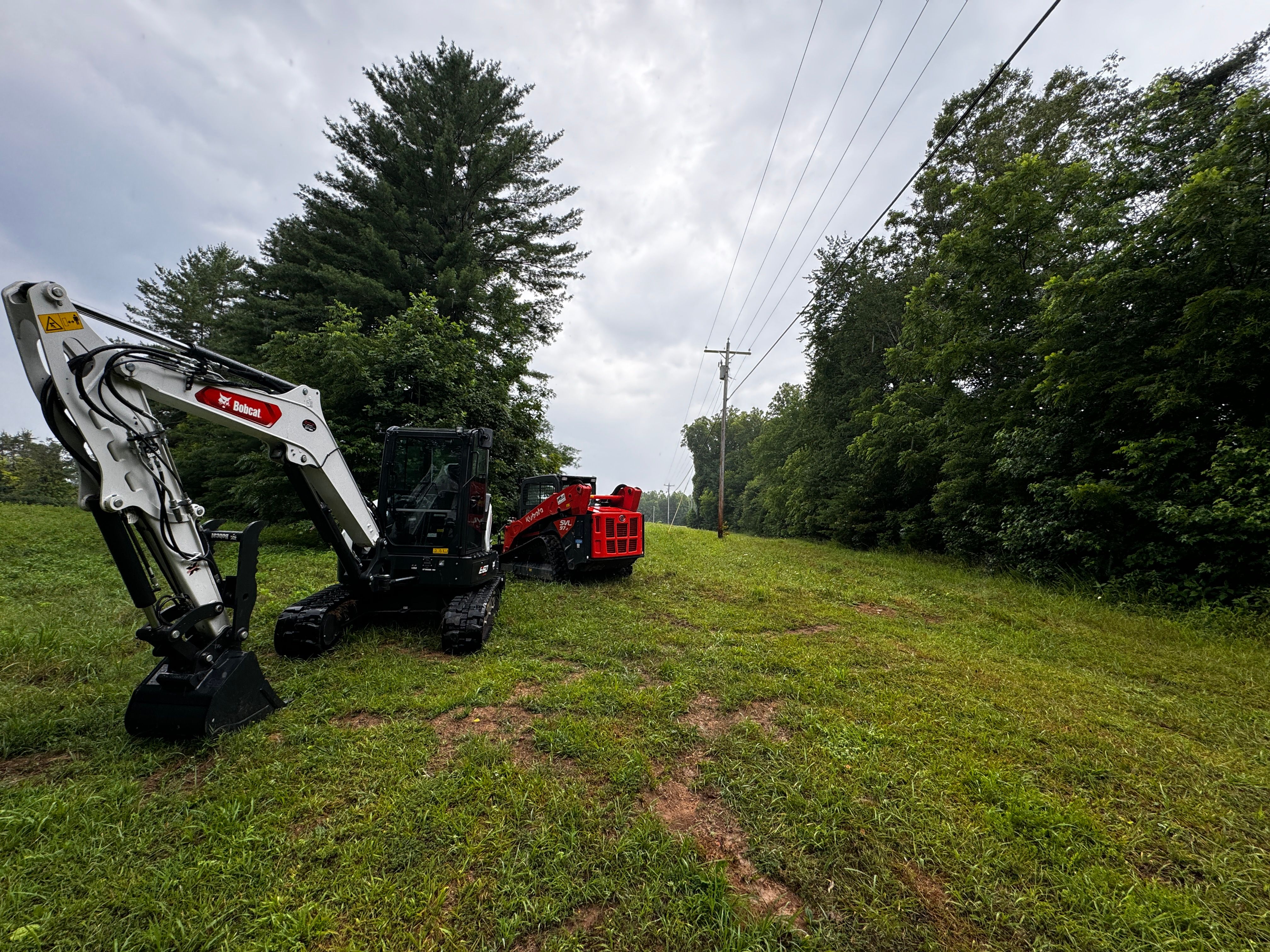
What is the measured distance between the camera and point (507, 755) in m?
2.73

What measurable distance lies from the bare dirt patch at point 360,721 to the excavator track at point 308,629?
128cm

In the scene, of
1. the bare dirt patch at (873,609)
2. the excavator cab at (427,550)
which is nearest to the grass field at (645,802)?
the excavator cab at (427,550)

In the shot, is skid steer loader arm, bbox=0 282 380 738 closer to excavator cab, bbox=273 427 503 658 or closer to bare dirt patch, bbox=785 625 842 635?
excavator cab, bbox=273 427 503 658

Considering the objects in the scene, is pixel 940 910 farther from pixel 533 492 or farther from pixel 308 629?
pixel 533 492

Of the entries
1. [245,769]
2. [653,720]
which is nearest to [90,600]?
[245,769]

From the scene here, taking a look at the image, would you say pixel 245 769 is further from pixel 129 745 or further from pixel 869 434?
pixel 869 434

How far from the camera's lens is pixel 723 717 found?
11.1 feet

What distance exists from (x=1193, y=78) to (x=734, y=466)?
144 ft

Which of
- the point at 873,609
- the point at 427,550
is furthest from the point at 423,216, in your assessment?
the point at 873,609

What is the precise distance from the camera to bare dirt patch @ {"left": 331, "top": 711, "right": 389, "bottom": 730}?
307cm

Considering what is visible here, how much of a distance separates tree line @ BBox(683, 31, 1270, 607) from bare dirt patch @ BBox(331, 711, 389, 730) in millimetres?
9443

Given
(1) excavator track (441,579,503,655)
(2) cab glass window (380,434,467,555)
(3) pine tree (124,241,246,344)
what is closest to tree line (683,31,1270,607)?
(2) cab glass window (380,434,467,555)

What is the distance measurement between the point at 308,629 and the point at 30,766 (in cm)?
165

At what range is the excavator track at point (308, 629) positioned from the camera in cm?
411
